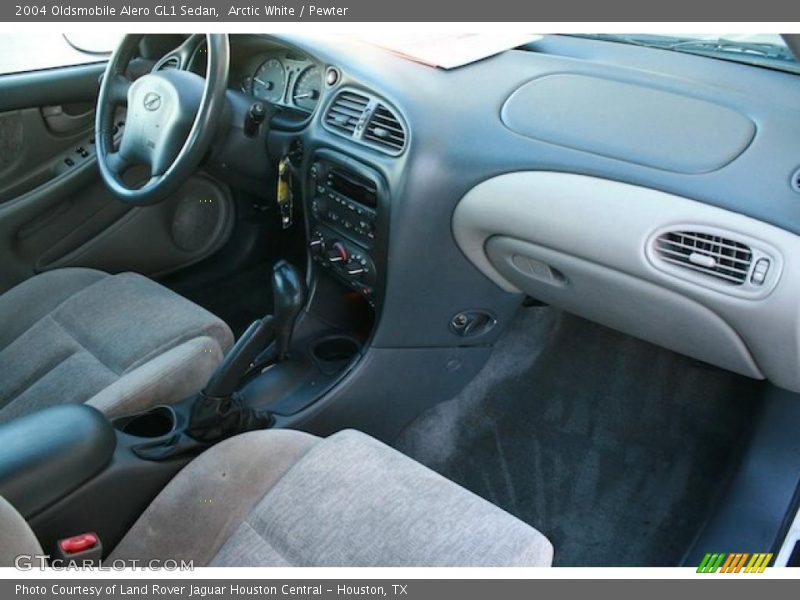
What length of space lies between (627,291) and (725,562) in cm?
52

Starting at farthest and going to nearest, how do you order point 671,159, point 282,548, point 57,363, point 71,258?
point 71,258, point 57,363, point 671,159, point 282,548

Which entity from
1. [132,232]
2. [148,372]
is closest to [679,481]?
[148,372]

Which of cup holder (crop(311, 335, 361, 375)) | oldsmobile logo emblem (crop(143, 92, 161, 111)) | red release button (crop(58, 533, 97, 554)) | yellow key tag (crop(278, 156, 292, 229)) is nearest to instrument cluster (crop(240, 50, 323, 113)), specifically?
yellow key tag (crop(278, 156, 292, 229))

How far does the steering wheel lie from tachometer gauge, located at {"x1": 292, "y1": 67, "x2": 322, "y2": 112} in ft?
0.66

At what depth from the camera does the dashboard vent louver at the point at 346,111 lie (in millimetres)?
1623

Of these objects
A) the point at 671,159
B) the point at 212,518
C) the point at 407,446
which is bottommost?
the point at 407,446

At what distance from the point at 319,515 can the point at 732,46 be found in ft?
3.54

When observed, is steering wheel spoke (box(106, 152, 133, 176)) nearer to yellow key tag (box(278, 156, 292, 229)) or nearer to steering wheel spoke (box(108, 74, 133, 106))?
steering wheel spoke (box(108, 74, 133, 106))

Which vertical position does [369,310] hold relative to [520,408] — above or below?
above

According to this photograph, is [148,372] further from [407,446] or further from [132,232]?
[132,232]

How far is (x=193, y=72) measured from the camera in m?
1.89

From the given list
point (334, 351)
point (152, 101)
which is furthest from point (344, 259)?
point (152, 101)

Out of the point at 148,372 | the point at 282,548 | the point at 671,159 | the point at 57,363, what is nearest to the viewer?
the point at 282,548

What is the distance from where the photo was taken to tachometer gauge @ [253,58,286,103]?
6.38 ft
